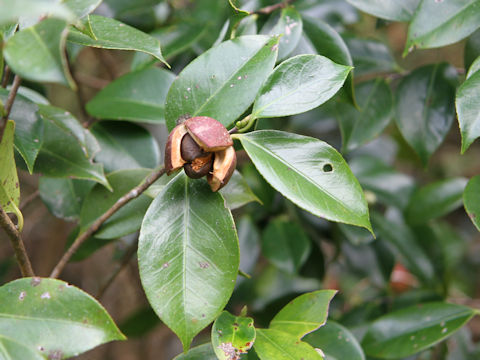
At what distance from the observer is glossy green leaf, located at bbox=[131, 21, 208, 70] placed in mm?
841

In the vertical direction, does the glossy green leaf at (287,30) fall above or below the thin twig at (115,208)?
above

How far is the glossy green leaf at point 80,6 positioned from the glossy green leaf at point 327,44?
1.17ft

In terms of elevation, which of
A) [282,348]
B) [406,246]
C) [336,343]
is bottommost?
[406,246]

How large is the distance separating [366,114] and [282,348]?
46 centimetres

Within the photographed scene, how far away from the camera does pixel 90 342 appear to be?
0.48 metres

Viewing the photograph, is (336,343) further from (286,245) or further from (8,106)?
(8,106)

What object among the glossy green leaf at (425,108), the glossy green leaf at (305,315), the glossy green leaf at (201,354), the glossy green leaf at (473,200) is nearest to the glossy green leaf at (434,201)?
the glossy green leaf at (425,108)

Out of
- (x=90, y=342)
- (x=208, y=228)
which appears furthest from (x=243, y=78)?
(x=90, y=342)

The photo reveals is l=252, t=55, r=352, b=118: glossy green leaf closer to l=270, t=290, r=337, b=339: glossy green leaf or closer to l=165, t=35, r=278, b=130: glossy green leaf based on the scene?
l=165, t=35, r=278, b=130: glossy green leaf

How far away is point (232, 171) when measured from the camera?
51 cm

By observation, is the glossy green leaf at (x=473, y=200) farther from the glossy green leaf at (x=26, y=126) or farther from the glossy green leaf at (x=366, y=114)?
the glossy green leaf at (x=26, y=126)

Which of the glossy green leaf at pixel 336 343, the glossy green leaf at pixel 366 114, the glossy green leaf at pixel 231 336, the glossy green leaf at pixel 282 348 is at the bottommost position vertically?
the glossy green leaf at pixel 336 343

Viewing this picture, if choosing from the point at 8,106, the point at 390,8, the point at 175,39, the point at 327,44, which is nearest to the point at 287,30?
the point at 327,44

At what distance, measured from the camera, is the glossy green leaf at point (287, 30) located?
0.67 meters
